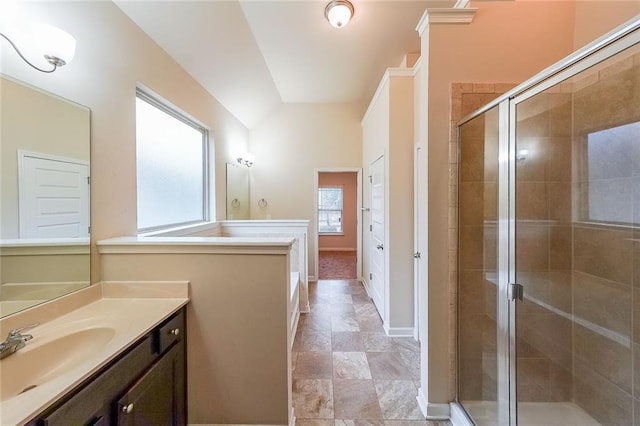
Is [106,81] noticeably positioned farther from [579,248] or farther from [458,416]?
[579,248]

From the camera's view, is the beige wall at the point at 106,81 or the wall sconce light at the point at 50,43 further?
the beige wall at the point at 106,81

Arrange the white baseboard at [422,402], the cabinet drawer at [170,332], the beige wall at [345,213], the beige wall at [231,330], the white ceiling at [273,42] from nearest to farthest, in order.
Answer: the cabinet drawer at [170,332] < the beige wall at [231,330] < the white baseboard at [422,402] < the white ceiling at [273,42] < the beige wall at [345,213]

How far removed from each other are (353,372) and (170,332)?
160 centimetres

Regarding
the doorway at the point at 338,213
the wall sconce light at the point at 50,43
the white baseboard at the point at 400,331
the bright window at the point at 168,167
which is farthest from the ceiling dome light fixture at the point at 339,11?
the doorway at the point at 338,213

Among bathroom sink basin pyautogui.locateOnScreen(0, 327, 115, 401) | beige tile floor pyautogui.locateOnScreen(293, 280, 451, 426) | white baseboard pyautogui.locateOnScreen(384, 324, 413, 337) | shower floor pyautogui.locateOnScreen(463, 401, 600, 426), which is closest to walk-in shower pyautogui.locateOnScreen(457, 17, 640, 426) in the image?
shower floor pyautogui.locateOnScreen(463, 401, 600, 426)

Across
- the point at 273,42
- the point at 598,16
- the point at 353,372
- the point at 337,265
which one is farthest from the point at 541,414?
the point at 337,265

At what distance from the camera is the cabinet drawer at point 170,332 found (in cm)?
140

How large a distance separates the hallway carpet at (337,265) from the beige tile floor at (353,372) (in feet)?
5.96

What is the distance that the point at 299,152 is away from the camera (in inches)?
204

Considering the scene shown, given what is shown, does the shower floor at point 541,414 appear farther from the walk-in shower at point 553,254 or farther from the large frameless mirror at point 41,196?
the large frameless mirror at point 41,196

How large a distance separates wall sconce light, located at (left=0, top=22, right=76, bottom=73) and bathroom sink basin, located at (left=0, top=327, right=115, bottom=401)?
1246mm

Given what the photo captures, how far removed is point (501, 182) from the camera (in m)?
1.65

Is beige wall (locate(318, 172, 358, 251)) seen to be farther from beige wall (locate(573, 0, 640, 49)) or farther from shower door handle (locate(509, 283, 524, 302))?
shower door handle (locate(509, 283, 524, 302))

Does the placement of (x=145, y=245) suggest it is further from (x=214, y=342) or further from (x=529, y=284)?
(x=529, y=284)
